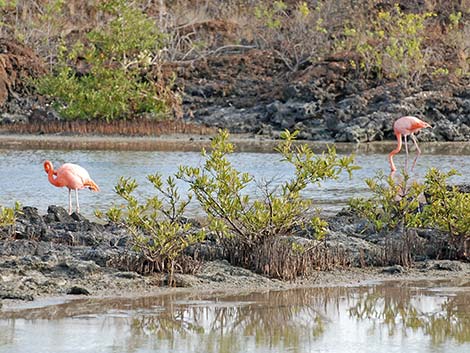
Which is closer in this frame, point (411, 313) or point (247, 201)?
point (411, 313)

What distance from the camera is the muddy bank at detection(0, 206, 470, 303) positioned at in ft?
31.8

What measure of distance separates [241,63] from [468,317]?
2491cm

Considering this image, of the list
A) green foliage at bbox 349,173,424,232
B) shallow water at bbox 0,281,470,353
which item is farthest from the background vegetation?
shallow water at bbox 0,281,470,353

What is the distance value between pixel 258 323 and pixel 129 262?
1.86 m

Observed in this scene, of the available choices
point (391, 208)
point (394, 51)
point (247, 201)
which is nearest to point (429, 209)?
point (391, 208)

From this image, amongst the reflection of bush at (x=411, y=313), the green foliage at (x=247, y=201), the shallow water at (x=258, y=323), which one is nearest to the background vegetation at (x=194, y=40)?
the green foliage at (x=247, y=201)

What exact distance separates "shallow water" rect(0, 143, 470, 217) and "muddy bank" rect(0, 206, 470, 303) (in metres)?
3.06

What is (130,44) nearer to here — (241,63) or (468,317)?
(241,63)

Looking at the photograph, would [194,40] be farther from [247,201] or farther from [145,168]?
[247,201]

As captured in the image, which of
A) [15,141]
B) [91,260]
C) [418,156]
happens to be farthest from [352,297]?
[15,141]

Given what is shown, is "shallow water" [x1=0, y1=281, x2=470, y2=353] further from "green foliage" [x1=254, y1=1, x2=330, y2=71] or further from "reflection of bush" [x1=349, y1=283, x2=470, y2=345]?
"green foliage" [x1=254, y1=1, x2=330, y2=71]

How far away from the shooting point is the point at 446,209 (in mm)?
11219

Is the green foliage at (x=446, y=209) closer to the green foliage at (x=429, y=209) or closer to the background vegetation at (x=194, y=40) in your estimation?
the green foliage at (x=429, y=209)

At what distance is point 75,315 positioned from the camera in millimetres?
8719
